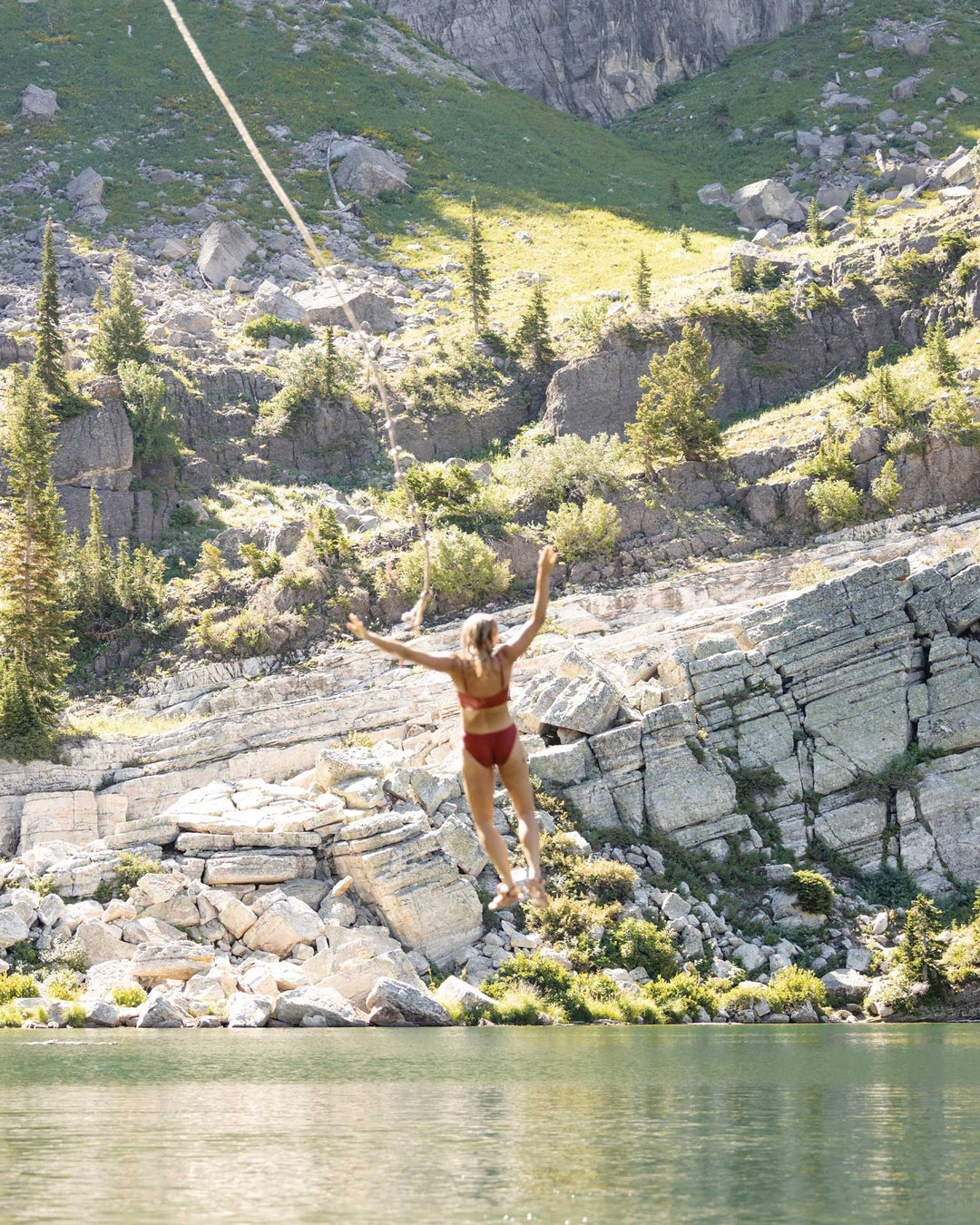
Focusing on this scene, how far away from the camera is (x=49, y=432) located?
207 ft

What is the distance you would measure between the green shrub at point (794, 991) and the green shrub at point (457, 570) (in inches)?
924

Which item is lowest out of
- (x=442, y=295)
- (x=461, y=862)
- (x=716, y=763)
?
(x=461, y=862)

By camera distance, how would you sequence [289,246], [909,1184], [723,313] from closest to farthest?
[909,1184]
[723,313]
[289,246]

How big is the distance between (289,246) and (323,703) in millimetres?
53144

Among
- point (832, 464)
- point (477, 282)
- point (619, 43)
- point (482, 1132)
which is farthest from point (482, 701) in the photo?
point (619, 43)

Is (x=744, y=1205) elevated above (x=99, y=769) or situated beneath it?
situated beneath

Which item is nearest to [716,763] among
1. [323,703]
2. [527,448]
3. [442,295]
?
[323,703]

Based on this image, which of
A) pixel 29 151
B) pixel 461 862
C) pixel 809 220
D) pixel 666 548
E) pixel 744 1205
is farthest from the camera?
pixel 29 151

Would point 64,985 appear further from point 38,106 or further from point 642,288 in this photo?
point 38,106

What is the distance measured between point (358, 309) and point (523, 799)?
74166mm

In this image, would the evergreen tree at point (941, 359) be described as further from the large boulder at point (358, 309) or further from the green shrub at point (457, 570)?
the large boulder at point (358, 309)

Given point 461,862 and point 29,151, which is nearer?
point 461,862

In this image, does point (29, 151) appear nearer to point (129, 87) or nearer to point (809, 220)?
point (129, 87)

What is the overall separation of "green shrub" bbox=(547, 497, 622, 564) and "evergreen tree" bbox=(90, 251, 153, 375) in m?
25.7
